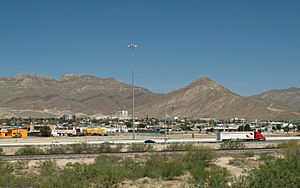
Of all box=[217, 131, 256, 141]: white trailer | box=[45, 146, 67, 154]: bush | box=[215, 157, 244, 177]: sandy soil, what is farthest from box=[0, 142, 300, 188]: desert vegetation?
box=[217, 131, 256, 141]: white trailer

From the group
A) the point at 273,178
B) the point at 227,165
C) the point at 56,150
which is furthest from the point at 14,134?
the point at 273,178

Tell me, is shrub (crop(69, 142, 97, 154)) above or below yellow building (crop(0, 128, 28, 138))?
below

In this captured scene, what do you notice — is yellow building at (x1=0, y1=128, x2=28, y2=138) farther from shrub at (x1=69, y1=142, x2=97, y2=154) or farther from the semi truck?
shrub at (x1=69, y1=142, x2=97, y2=154)

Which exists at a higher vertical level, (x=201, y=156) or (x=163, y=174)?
(x=201, y=156)

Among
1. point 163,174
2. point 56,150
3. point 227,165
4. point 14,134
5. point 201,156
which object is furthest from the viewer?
point 14,134

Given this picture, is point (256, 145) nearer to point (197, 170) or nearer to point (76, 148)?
point (76, 148)

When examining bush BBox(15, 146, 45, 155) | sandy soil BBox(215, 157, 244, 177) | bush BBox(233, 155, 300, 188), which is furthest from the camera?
bush BBox(15, 146, 45, 155)

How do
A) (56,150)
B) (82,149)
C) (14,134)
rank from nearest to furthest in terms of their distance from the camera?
1. (56,150)
2. (82,149)
3. (14,134)

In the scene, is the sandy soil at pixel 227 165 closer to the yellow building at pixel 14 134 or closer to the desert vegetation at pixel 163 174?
the desert vegetation at pixel 163 174

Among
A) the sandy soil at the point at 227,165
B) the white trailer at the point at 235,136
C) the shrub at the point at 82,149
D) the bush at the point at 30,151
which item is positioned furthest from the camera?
the white trailer at the point at 235,136

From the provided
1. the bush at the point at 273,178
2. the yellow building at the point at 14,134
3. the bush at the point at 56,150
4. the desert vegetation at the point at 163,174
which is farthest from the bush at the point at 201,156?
the yellow building at the point at 14,134

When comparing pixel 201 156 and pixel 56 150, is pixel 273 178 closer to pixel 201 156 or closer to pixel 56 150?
pixel 201 156

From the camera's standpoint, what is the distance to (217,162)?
1774 inches

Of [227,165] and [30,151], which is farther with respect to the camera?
[30,151]
